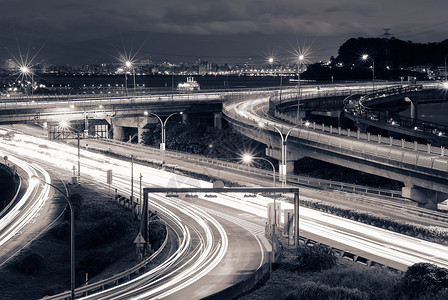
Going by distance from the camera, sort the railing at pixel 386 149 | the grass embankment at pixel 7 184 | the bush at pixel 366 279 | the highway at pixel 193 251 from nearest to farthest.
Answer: the bush at pixel 366 279 → the highway at pixel 193 251 → the railing at pixel 386 149 → the grass embankment at pixel 7 184

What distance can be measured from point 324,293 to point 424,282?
14.3ft

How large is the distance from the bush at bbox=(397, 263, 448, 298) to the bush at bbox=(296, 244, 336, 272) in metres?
5.80

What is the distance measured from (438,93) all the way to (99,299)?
12797 cm

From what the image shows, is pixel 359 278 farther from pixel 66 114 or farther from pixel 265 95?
pixel 265 95

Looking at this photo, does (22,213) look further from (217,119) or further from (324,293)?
(217,119)

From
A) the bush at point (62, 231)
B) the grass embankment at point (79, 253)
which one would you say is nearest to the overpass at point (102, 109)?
the grass embankment at point (79, 253)

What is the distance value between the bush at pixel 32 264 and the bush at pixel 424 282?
23.6 meters

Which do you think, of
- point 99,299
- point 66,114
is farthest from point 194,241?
point 66,114

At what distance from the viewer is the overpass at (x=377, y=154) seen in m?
44.9

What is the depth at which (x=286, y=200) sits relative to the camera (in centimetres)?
5141

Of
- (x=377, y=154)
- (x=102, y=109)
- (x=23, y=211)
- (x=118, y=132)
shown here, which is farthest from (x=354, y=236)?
(x=118, y=132)

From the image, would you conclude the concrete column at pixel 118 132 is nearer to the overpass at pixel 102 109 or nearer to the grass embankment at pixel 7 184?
the overpass at pixel 102 109

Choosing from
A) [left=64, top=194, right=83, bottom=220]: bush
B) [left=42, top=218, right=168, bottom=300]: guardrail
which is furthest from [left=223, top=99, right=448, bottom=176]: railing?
[left=64, top=194, right=83, bottom=220]: bush

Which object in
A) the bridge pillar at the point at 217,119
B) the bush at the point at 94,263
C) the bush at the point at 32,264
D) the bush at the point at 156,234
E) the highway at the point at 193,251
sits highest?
the bridge pillar at the point at 217,119
